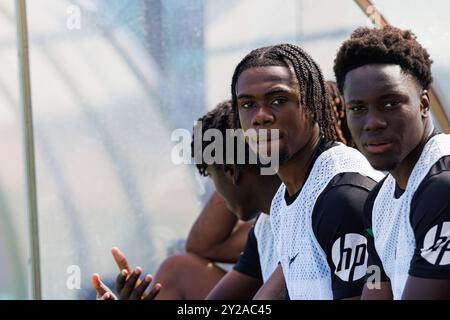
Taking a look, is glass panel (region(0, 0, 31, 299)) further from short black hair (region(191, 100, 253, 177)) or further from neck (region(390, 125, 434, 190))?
neck (region(390, 125, 434, 190))

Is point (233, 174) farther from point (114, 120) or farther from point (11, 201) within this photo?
point (11, 201)

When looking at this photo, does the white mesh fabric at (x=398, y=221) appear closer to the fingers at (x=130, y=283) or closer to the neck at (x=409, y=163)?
the neck at (x=409, y=163)

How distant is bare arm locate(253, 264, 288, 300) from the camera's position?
3.41 metres

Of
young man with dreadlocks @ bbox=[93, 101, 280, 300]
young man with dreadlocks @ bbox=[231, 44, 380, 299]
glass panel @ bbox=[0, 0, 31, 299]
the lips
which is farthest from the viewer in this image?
glass panel @ bbox=[0, 0, 31, 299]

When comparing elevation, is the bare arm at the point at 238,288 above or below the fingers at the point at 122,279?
below

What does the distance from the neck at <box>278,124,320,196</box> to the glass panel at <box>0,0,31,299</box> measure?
2017 mm

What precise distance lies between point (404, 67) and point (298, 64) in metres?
0.48

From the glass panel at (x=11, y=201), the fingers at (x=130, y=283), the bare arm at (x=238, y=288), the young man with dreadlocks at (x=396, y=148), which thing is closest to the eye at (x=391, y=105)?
the young man with dreadlocks at (x=396, y=148)

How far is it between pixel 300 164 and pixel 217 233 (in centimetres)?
113

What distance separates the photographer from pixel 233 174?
3.87 metres

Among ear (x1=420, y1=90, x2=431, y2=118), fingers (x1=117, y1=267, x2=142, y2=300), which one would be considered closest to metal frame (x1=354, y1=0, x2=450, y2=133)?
ear (x1=420, y1=90, x2=431, y2=118)

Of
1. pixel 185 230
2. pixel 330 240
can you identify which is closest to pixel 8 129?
pixel 185 230

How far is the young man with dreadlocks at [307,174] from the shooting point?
2.96 meters

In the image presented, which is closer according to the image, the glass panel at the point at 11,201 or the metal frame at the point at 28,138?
the metal frame at the point at 28,138
